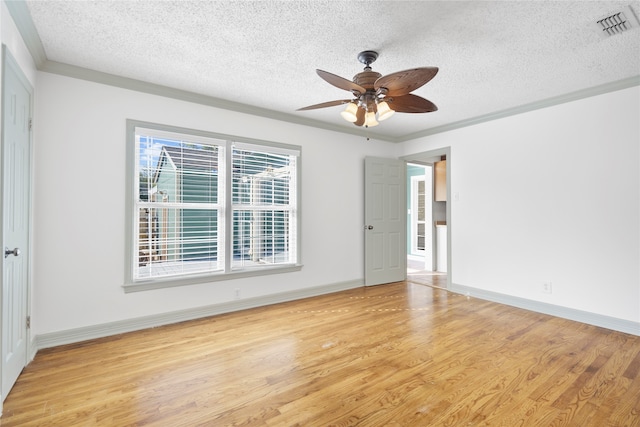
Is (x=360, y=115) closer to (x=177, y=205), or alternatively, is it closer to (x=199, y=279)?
(x=177, y=205)

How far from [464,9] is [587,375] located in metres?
2.75

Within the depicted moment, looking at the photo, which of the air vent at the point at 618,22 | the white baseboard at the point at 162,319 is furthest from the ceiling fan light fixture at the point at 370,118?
the white baseboard at the point at 162,319

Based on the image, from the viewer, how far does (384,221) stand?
17.5 feet

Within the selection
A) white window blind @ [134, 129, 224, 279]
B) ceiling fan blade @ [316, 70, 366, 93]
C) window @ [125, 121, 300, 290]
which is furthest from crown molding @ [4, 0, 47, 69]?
ceiling fan blade @ [316, 70, 366, 93]

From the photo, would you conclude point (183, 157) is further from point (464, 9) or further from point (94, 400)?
point (464, 9)

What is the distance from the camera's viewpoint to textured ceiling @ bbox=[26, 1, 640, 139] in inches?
85.0

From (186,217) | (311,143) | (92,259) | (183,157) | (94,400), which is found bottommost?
(94,400)

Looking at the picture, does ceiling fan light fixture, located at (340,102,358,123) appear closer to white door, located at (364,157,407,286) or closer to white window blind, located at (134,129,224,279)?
white window blind, located at (134,129,224,279)

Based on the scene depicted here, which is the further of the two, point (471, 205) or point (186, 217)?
point (471, 205)

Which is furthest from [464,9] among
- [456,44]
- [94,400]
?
[94,400]

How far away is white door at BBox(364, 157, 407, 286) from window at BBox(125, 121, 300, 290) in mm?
1349

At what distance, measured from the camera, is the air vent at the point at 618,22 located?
2158 millimetres

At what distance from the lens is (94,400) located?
2.04m

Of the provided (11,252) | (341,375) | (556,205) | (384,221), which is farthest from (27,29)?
(556,205)
